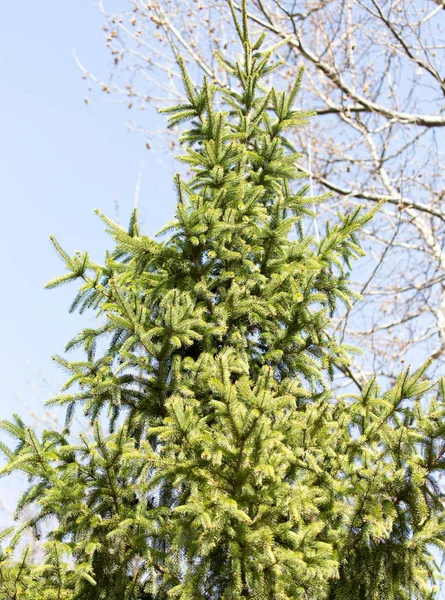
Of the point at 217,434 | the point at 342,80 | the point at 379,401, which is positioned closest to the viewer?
the point at 217,434

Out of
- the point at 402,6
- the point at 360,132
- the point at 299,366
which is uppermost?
the point at 402,6

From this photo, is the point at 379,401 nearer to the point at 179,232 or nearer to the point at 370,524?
the point at 370,524

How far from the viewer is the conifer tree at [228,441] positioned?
3354 mm

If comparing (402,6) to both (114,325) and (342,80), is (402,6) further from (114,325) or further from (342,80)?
(114,325)

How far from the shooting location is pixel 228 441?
3.30 meters

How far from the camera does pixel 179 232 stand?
4.45 metres

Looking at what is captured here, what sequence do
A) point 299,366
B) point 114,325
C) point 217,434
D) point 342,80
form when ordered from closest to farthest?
point 217,434, point 114,325, point 299,366, point 342,80

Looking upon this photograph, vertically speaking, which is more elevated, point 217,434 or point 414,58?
point 414,58

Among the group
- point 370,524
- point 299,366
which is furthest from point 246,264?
point 370,524

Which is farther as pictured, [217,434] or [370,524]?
[370,524]

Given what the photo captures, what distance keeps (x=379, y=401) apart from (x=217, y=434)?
1197mm

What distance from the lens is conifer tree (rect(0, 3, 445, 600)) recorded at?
3354 millimetres

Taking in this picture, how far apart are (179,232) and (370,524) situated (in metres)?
2.24

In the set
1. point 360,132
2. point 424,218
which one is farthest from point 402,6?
point 424,218
